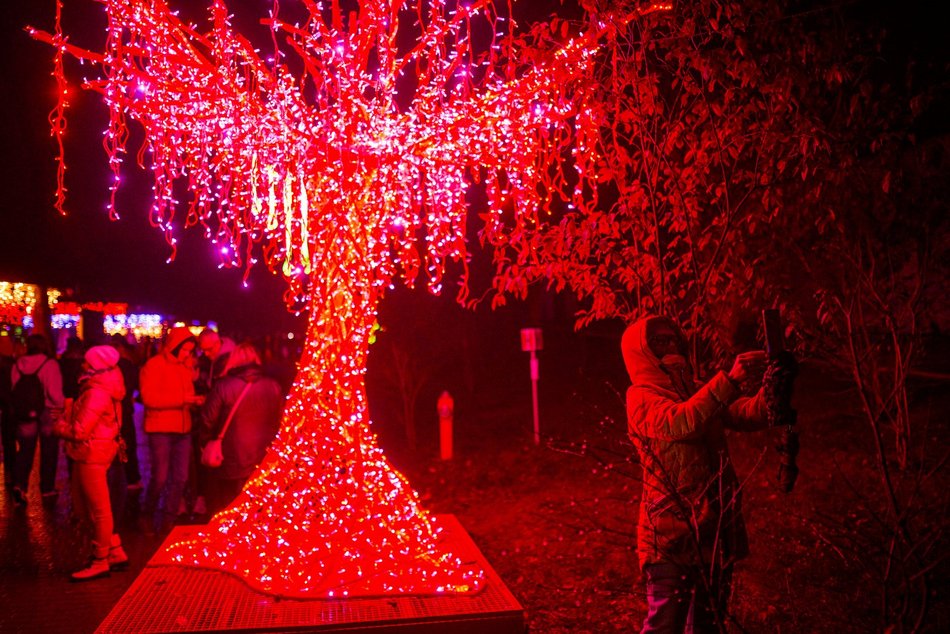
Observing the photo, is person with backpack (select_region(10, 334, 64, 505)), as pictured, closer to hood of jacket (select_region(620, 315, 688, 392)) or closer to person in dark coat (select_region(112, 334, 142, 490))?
person in dark coat (select_region(112, 334, 142, 490))

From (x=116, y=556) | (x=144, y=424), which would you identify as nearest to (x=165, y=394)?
(x=144, y=424)

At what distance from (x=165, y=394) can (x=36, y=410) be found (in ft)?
10.6

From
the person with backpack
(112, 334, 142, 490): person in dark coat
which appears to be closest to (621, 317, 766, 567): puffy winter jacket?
(112, 334, 142, 490): person in dark coat

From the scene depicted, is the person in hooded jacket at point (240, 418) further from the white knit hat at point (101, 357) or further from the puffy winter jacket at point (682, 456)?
the puffy winter jacket at point (682, 456)

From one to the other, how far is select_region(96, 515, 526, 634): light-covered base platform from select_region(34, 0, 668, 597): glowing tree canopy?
0.51 ft

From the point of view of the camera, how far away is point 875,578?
113 inches

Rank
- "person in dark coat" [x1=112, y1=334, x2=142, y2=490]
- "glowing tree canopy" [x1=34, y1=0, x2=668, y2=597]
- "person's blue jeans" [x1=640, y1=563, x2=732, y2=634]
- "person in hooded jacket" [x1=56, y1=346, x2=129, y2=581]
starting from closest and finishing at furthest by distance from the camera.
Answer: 1. "person's blue jeans" [x1=640, y1=563, x2=732, y2=634]
2. "glowing tree canopy" [x1=34, y1=0, x2=668, y2=597]
3. "person in hooded jacket" [x1=56, y1=346, x2=129, y2=581]
4. "person in dark coat" [x1=112, y1=334, x2=142, y2=490]

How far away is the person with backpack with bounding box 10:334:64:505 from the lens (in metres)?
9.55

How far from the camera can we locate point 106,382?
6.50m

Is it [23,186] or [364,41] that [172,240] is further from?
[23,186]

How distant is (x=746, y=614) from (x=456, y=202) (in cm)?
351

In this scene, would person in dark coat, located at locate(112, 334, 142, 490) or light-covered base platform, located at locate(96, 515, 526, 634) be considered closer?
light-covered base platform, located at locate(96, 515, 526, 634)

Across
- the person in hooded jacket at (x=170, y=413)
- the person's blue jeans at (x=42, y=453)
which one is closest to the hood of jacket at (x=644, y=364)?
the person in hooded jacket at (x=170, y=413)

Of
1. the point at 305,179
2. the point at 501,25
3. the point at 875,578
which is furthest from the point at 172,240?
the point at 875,578
